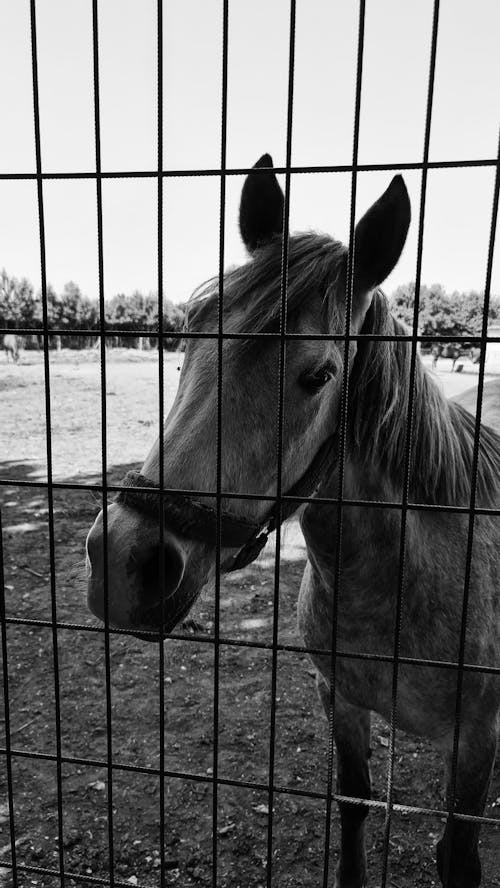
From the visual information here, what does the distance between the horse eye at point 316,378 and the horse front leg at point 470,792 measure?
1433mm

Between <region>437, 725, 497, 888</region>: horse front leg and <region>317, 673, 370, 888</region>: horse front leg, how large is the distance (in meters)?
0.41

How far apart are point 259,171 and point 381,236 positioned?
1.67 ft

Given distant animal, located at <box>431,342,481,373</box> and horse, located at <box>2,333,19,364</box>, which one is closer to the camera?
distant animal, located at <box>431,342,481,373</box>

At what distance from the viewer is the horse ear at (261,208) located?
1890 millimetres

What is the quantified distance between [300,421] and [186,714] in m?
2.67

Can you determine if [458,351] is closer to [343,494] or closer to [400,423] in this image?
[400,423]

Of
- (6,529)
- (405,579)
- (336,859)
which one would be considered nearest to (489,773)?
(405,579)

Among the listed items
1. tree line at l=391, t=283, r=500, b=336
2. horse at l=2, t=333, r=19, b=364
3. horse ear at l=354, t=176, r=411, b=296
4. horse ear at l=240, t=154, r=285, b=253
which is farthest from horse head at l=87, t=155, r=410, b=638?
horse at l=2, t=333, r=19, b=364

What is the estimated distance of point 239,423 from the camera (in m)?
1.55

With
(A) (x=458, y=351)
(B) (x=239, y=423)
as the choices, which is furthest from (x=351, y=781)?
(A) (x=458, y=351)

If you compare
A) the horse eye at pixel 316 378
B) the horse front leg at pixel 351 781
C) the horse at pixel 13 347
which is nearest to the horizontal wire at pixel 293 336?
the horse eye at pixel 316 378

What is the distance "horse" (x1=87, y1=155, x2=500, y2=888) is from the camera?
1442 millimetres

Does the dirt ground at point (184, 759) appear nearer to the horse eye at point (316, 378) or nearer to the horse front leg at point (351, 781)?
the horse front leg at point (351, 781)

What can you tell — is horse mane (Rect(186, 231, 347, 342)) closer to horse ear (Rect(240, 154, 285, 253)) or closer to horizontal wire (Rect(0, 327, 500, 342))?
horse ear (Rect(240, 154, 285, 253))
